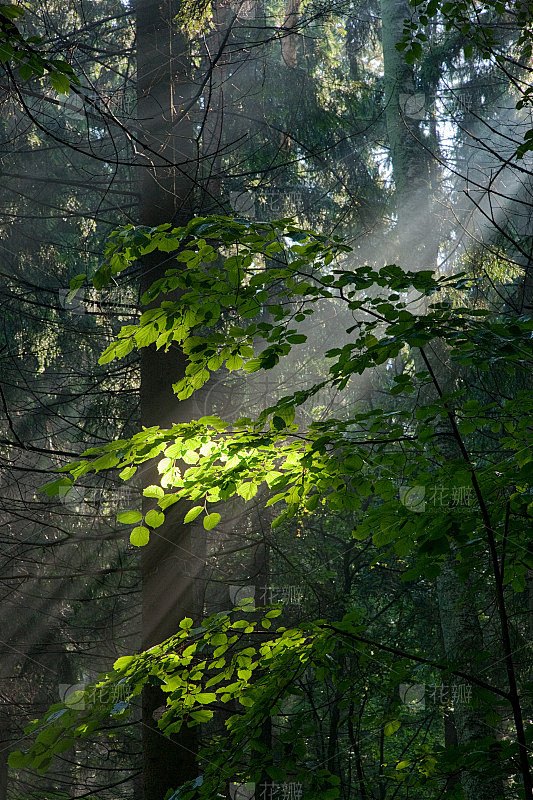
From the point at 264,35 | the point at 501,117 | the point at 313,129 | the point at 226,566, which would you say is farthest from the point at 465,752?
the point at 501,117

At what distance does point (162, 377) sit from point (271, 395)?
5.76 meters

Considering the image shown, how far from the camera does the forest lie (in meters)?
2.25

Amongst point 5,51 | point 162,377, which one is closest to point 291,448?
point 5,51

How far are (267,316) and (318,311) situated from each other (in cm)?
164

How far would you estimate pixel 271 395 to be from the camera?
10008mm

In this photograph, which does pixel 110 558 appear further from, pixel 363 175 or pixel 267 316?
pixel 363 175

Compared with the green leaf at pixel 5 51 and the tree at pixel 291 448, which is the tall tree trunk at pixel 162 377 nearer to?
the tree at pixel 291 448

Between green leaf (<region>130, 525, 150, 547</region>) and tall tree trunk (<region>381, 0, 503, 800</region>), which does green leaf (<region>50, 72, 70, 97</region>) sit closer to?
green leaf (<region>130, 525, 150, 547</region>)

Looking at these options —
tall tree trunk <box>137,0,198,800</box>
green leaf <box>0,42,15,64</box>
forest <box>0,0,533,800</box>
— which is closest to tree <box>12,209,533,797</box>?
forest <box>0,0,533,800</box>

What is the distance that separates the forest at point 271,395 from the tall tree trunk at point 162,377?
2cm

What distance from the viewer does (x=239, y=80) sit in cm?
837

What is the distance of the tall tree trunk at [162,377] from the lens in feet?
12.5

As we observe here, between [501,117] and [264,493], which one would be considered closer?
[264,493]

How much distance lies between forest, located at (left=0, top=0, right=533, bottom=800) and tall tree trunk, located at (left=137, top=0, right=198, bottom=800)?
0.7 inches
